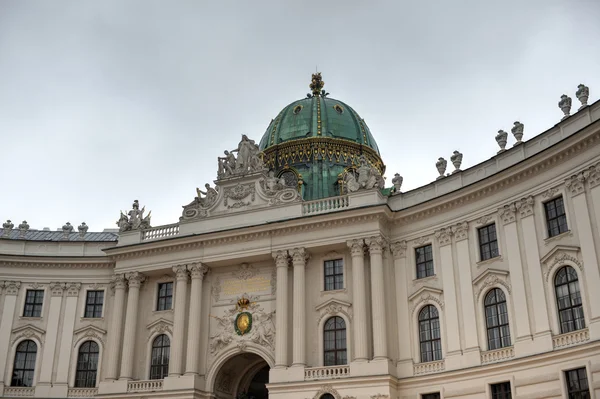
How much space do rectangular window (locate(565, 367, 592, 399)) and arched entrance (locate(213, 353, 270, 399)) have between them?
54.9 feet

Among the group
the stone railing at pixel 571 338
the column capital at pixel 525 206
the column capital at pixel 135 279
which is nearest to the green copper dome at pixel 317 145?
the column capital at pixel 135 279

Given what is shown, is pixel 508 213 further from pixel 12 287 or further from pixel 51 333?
pixel 12 287

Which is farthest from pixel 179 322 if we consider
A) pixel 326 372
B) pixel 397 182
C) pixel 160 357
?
pixel 397 182

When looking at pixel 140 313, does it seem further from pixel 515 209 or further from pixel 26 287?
pixel 515 209

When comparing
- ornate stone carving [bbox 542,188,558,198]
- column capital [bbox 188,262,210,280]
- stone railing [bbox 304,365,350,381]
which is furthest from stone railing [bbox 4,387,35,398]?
ornate stone carving [bbox 542,188,558,198]

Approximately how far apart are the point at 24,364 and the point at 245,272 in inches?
548

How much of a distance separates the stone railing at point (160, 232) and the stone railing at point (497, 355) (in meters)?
18.4

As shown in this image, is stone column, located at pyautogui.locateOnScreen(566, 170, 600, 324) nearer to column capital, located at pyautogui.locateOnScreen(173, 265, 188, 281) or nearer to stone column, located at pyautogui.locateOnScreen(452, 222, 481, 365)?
stone column, located at pyautogui.locateOnScreen(452, 222, 481, 365)

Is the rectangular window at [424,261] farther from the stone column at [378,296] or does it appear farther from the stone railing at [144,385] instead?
the stone railing at [144,385]

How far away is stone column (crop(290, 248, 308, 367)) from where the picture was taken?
112ft

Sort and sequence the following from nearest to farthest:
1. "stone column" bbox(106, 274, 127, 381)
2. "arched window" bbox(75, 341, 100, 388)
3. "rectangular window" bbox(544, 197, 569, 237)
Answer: "rectangular window" bbox(544, 197, 569, 237) < "stone column" bbox(106, 274, 127, 381) < "arched window" bbox(75, 341, 100, 388)

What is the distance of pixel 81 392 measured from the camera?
39.2 meters

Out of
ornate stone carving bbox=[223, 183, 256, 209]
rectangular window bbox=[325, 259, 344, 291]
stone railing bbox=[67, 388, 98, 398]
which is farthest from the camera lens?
ornate stone carving bbox=[223, 183, 256, 209]

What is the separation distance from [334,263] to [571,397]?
13.6m
